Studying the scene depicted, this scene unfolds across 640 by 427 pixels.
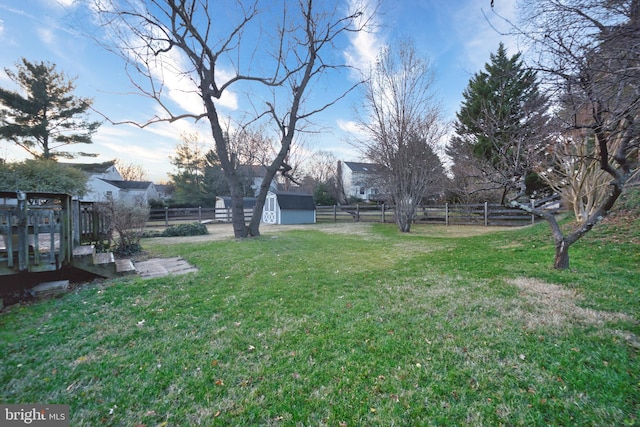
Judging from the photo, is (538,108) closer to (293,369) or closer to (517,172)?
(517,172)

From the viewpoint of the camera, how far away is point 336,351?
2223mm

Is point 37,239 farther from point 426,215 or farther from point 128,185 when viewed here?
point 128,185

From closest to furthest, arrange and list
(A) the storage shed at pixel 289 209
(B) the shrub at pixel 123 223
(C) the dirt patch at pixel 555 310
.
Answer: (C) the dirt patch at pixel 555 310 < (B) the shrub at pixel 123 223 < (A) the storage shed at pixel 289 209

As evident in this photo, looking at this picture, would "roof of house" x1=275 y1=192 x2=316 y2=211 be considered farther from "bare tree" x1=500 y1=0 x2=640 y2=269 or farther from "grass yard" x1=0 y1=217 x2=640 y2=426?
"bare tree" x1=500 y1=0 x2=640 y2=269

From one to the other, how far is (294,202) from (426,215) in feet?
29.9

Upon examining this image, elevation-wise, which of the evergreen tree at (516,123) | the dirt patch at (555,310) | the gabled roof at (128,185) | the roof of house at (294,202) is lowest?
the dirt patch at (555,310)

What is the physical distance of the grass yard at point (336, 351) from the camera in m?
1.58

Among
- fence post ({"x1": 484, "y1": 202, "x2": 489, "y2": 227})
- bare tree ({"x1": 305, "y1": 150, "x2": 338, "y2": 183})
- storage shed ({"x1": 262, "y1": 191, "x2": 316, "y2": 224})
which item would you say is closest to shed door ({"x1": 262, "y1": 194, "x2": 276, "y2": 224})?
storage shed ({"x1": 262, "y1": 191, "x2": 316, "y2": 224})

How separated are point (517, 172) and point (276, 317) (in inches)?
173

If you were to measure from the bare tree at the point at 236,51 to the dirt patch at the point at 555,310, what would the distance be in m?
8.32

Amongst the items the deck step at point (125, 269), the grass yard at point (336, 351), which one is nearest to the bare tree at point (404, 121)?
the grass yard at point (336, 351)

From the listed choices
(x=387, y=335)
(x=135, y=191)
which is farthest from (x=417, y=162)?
(x=135, y=191)

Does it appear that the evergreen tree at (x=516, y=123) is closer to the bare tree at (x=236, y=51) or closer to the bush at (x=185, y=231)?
the bare tree at (x=236, y=51)

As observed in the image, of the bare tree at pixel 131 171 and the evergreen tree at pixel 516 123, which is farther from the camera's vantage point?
the bare tree at pixel 131 171
